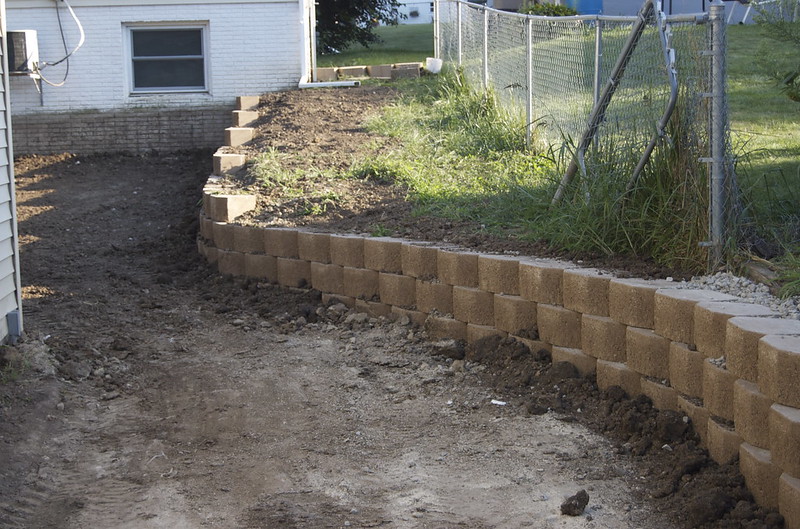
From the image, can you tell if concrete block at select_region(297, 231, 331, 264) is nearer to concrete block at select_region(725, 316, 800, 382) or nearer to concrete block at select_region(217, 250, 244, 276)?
concrete block at select_region(217, 250, 244, 276)

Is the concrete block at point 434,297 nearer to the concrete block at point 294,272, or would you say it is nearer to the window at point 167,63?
the concrete block at point 294,272

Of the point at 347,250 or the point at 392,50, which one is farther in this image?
the point at 392,50

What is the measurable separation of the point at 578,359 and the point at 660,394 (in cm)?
74

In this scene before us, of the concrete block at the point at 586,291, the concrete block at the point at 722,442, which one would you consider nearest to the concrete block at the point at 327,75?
the concrete block at the point at 586,291

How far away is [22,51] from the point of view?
13.4m

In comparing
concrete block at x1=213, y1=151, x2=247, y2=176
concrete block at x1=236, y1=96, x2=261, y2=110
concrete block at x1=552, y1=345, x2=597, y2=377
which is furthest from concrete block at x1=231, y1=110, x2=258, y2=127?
concrete block at x1=552, y1=345, x2=597, y2=377

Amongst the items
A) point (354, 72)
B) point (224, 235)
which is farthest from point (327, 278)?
point (354, 72)

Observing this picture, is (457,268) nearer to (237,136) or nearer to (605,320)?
(605,320)

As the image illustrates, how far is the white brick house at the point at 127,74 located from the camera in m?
13.9

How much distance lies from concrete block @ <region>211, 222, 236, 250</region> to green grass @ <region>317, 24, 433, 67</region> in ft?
32.2

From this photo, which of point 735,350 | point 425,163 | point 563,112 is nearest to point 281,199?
point 425,163

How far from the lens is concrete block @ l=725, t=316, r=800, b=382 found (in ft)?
13.6

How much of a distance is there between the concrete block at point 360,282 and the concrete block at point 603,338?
2195 millimetres

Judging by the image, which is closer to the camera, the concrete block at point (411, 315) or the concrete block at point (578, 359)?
the concrete block at point (578, 359)
